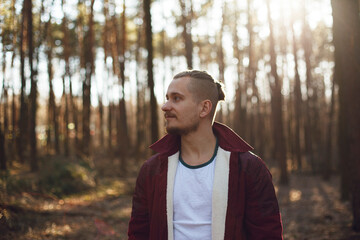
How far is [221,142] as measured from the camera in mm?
2479

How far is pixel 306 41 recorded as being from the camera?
20.5 m

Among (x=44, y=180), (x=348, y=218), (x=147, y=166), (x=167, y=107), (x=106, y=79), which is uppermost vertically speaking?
(x=106, y=79)

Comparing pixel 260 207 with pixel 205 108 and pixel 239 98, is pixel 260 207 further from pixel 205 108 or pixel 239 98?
pixel 239 98

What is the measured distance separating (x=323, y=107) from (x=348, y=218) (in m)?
28.5

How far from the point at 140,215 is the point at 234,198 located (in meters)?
0.70

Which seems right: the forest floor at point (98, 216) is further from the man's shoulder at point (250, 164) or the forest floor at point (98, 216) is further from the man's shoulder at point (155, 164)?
the man's shoulder at point (250, 164)

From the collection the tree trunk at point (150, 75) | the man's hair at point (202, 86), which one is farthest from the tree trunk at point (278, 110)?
the man's hair at point (202, 86)

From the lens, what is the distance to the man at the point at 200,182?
7.36ft

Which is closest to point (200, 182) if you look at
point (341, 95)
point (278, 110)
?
point (341, 95)

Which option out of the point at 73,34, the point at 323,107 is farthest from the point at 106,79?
the point at 323,107

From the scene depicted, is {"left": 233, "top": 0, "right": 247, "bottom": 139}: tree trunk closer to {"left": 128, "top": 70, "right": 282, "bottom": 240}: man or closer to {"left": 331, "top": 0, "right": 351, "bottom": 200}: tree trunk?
{"left": 331, "top": 0, "right": 351, "bottom": 200}: tree trunk

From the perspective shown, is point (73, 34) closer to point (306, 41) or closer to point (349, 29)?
point (306, 41)

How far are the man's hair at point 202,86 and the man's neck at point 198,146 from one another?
160 mm

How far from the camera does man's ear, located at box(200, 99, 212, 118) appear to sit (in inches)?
97.4
